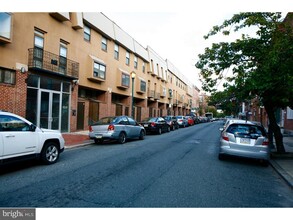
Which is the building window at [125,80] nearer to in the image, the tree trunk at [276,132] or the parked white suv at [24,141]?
the tree trunk at [276,132]

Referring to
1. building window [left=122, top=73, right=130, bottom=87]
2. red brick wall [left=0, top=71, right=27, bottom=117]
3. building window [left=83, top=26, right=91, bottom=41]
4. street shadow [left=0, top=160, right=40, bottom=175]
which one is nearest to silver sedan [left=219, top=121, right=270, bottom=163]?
street shadow [left=0, top=160, right=40, bottom=175]

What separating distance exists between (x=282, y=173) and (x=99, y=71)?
54.1 ft

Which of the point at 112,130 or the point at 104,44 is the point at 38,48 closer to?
the point at 112,130

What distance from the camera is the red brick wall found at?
11.7 metres

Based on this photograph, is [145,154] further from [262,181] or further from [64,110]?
[64,110]

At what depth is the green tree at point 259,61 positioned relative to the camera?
7312 mm

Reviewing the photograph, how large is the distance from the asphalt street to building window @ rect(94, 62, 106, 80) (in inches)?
495

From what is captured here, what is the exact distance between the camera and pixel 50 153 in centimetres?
736

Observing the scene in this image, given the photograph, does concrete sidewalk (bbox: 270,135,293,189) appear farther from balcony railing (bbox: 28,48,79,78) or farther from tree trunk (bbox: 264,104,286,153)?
balcony railing (bbox: 28,48,79,78)

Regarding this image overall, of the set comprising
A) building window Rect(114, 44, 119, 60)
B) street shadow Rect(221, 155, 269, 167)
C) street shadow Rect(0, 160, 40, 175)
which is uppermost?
building window Rect(114, 44, 119, 60)

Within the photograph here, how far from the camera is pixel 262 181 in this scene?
6027 millimetres

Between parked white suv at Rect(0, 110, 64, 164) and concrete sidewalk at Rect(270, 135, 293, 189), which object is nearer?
parked white suv at Rect(0, 110, 64, 164)

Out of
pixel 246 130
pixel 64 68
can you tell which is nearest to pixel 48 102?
pixel 64 68

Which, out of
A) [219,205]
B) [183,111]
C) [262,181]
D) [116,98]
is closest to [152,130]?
[116,98]
